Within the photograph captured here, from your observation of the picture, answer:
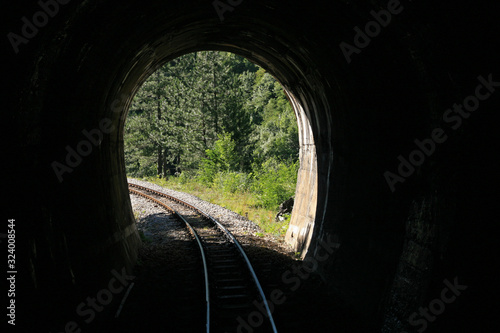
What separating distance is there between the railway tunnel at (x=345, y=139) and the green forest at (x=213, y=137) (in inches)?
350

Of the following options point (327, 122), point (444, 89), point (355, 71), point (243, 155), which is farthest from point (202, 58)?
point (444, 89)

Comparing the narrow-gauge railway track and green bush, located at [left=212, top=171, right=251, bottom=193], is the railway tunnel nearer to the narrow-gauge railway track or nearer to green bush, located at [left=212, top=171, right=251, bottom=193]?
the narrow-gauge railway track

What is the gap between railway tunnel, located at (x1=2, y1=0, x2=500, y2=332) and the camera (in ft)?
13.4

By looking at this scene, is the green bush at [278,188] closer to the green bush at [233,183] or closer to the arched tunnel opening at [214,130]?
the arched tunnel opening at [214,130]

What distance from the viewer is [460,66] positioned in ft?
13.9

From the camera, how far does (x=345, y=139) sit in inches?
295

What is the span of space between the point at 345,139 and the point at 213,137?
22919mm

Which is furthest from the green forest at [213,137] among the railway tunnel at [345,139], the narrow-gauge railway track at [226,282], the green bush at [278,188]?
the railway tunnel at [345,139]

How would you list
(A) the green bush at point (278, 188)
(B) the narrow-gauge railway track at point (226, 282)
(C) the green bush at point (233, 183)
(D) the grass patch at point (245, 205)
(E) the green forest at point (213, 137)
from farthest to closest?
(C) the green bush at point (233, 183)
(E) the green forest at point (213, 137)
(A) the green bush at point (278, 188)
(D) the grass patch at point (245, 205)
(B) the narrow-gauge railway track at point (226, 282)

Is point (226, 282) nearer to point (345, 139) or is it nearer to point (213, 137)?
point (345, 139)

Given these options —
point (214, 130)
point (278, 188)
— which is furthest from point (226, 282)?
point (214, 130)

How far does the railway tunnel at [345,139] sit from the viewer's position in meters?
4.09

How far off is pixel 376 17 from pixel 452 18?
102 centimetres

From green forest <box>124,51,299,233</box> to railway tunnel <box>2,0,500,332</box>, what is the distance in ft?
29.2
